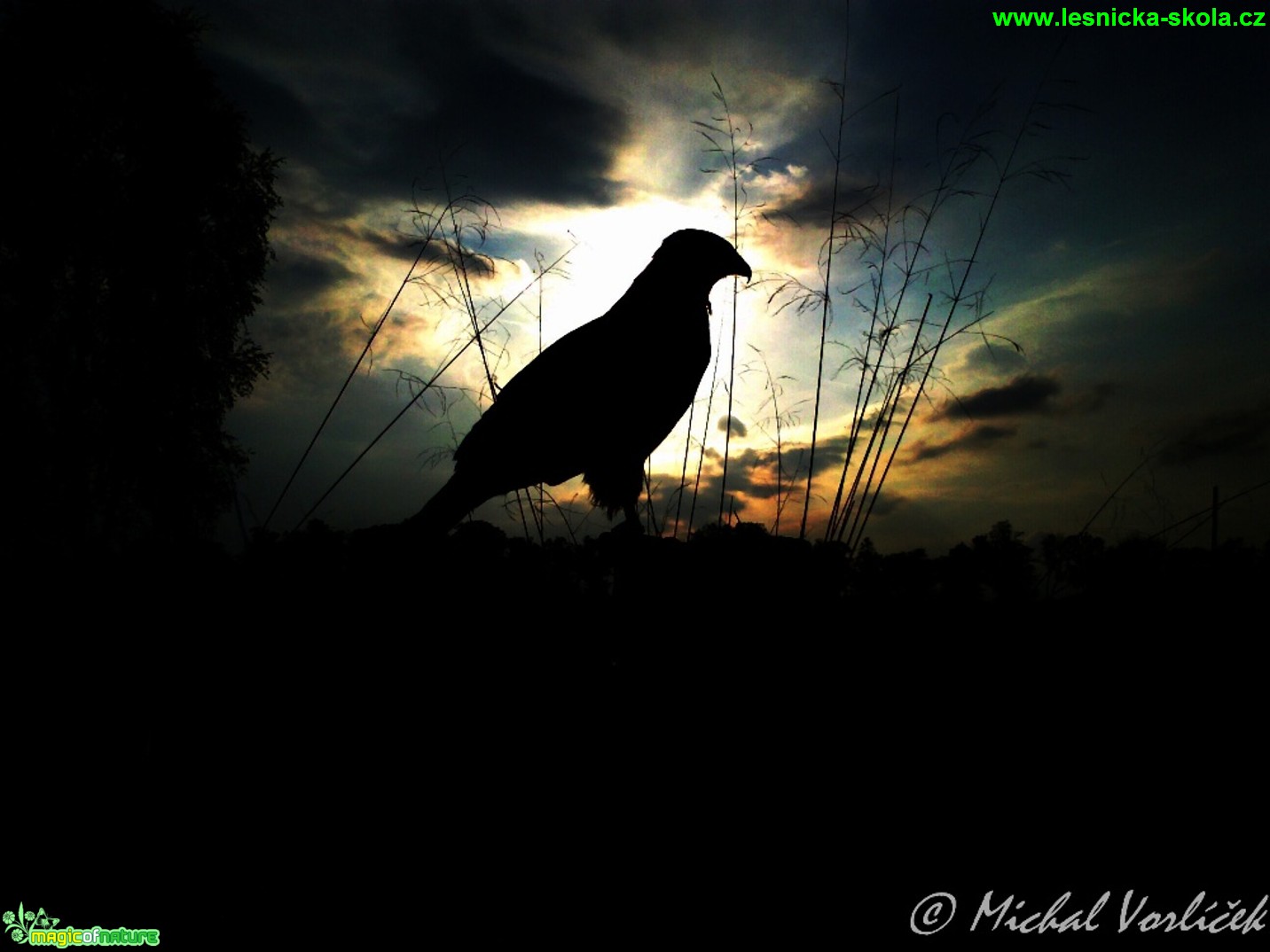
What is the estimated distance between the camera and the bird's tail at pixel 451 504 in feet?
12.0

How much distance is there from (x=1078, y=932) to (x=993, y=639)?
100 cm

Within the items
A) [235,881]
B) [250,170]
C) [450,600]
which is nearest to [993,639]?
[450,600]

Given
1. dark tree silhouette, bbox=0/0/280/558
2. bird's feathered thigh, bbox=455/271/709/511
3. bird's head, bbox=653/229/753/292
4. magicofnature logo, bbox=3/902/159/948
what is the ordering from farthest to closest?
dark tree silhouette, bbox=0/0/280/558, bird's head, bbox=653/229/753/292, bird's feathered thigh, bbox=455/271/709/511, magicofnature logo, bbox=3/902/159/948

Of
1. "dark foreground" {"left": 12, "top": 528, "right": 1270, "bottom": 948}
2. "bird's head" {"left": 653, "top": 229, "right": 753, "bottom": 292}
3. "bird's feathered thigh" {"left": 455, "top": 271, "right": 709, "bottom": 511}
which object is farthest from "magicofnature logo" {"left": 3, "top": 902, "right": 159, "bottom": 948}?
"bird's head" {"left": 653, "top": 229, "right": 753, "bottom": 292}

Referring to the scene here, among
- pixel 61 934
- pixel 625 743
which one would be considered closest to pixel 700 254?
pixel 625 743

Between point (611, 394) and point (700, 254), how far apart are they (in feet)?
2.77

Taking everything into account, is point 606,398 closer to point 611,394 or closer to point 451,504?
point 611,394

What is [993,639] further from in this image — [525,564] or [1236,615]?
[525,564]

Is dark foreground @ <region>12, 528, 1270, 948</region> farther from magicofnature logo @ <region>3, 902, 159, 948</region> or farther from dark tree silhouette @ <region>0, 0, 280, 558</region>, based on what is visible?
dark tree silhouette @ <region>0, 0, 280, 558</region>

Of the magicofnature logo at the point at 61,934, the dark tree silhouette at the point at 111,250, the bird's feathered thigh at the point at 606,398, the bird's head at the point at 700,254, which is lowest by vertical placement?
the magicofnature logo at the point at 61,934

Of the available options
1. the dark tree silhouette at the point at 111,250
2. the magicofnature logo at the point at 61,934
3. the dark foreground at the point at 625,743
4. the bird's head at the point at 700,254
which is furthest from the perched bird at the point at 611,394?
the dark tree silhouette at the point at 111,250

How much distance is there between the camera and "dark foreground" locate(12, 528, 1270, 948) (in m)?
1.72

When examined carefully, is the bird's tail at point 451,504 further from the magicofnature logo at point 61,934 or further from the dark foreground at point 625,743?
the magicofnature logo at point 61,934

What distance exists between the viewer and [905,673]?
2316mm
